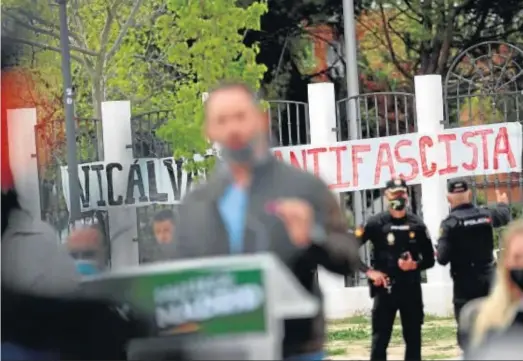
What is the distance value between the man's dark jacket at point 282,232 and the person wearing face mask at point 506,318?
354 mm

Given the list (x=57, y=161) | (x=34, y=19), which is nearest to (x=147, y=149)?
(x=57, y=161)

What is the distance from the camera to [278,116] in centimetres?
509

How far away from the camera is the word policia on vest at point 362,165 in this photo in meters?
3.36

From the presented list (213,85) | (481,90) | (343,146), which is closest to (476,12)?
(481,90)

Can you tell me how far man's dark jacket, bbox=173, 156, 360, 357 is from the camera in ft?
8.89

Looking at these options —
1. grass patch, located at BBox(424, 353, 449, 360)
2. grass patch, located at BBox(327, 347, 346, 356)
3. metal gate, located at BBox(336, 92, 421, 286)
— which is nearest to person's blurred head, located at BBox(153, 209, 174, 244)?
metal gate, located at BBox(336, 92, 421, 286)

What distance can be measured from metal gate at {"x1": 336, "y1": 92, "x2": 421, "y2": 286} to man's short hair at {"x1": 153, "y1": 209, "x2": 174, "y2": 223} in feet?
1.58

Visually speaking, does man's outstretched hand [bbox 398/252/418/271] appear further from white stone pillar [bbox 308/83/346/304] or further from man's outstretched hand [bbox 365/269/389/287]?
white stone pillar [bbox 308/83/346/304]

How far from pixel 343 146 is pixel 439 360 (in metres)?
0.66

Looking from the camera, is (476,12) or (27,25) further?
(476,12)

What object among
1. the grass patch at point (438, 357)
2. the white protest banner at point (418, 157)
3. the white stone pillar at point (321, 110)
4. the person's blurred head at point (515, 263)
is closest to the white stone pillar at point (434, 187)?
the white protest banner at point (418, 157)

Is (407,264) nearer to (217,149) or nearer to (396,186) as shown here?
(396,186)

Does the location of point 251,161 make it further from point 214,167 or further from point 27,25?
point 27,25

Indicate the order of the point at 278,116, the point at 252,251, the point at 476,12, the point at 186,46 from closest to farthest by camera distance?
the point at 252,251
the point at 186,46
the point at 278,116
the point at 476,12
